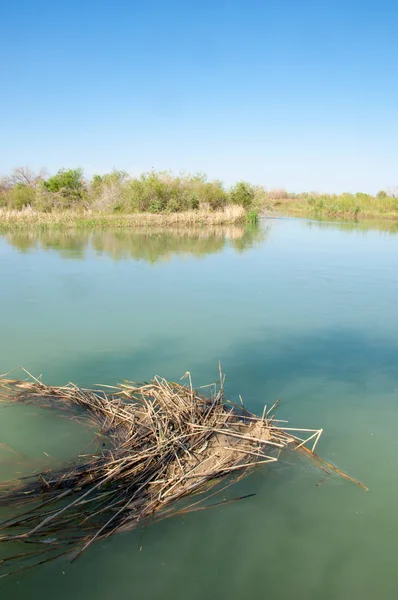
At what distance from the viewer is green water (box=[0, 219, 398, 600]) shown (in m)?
2.07

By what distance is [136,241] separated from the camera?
1537 cm

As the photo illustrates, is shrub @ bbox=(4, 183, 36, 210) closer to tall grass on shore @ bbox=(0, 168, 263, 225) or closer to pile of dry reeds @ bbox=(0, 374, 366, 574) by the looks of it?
tall grass on shore @ bbox=(0, 168, 263, 225)

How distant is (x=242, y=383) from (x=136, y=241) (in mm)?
11882

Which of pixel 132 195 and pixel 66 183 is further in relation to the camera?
pixel 66 183

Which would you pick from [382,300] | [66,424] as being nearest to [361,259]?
[382,300]

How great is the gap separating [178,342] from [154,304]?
184 centimetres

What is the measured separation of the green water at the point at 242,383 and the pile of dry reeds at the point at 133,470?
0.35ft

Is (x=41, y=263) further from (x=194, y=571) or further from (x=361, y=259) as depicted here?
(x=194, y=571)

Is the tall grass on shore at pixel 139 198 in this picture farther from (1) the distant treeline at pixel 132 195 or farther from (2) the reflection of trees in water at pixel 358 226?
(2) the reflection of trees in water at pixel 358 226

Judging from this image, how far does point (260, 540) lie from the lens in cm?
229

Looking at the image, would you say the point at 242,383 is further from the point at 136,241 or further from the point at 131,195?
the point at 131,195

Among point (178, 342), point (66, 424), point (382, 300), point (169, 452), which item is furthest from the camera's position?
point (382, 300)

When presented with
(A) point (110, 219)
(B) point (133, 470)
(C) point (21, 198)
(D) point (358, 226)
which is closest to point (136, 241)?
(A) point (110, 219)

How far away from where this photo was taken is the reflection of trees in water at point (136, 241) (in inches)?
498
